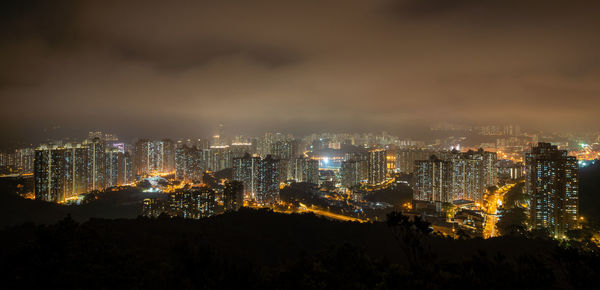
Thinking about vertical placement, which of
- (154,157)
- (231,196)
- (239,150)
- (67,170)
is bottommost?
(231,196)

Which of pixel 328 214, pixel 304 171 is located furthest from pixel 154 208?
pixel 304 171

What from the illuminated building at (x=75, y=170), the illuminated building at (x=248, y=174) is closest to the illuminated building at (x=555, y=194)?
the illuminated building at (x=248, y=174)

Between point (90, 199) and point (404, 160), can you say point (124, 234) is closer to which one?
point (90, 199)

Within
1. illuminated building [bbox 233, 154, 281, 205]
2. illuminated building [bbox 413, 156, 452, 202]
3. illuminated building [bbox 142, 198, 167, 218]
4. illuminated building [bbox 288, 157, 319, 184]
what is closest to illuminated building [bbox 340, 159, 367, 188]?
illuminated building [bbox 288, 157, 319, 184]

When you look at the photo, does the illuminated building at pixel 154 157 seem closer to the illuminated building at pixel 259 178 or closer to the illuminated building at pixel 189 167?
the illuminated building at pixel 189 167

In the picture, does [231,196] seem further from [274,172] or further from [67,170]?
[67,170]

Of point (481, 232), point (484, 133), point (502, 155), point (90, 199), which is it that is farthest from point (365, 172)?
point (484, 133)

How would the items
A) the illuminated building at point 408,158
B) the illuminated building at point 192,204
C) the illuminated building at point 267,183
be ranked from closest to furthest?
the illuminated building at point 192,204
the illuminated building at point 267,183
the illuminated building at point 408,158
